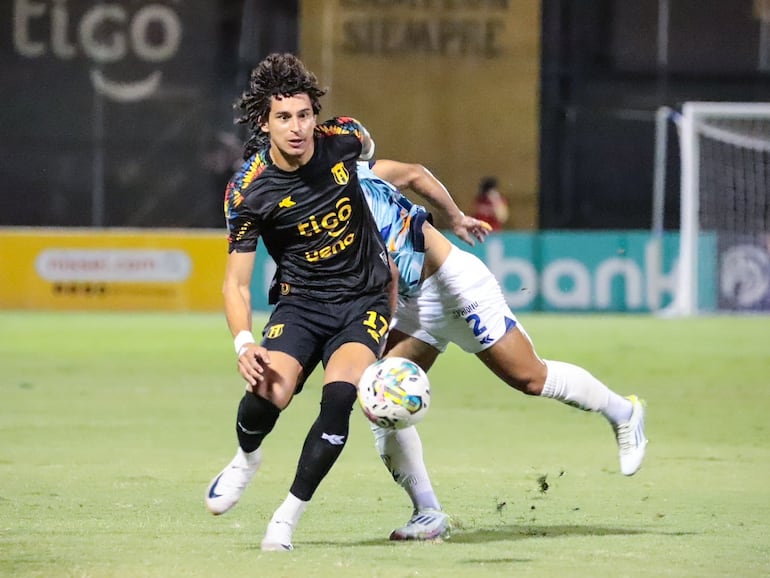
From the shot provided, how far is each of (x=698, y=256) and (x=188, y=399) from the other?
10.4m

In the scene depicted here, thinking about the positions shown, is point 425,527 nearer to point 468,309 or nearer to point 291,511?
point 291,511

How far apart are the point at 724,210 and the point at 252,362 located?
51.9ft

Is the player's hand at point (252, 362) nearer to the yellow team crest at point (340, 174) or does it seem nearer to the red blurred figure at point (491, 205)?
the yellow team crest at point (340, 174)

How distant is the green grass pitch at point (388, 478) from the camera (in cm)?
570

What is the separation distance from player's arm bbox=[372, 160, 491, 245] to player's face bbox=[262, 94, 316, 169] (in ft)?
2.17

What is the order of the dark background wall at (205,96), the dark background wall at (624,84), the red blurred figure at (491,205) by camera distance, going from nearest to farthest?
the red blurred figure at (491,205), the dark background wall at (205,96), the dark background wall at (624,84)

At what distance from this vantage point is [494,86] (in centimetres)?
2228

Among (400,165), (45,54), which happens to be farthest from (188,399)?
(45,54)

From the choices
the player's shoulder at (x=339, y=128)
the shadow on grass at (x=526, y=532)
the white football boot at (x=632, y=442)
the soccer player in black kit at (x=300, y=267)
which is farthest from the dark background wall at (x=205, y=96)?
the soccer player in black kit at (x=300, y=267)

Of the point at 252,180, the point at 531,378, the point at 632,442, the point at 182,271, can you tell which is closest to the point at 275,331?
the point at 252,180

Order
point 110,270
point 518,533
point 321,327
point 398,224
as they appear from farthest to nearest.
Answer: point 110,270
point 398,224
point 518,533
point 321,327

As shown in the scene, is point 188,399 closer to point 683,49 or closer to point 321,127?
point 321,127

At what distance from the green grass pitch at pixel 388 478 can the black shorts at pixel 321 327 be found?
2.44 feet

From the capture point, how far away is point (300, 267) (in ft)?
20.4
